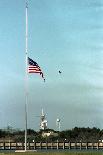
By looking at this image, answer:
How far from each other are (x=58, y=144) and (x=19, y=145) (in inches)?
591

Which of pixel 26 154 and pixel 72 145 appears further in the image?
pixel 72 145

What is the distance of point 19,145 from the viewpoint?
179 m

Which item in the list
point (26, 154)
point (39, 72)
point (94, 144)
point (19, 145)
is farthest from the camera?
point (94, 144)

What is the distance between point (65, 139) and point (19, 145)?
80.3 ft

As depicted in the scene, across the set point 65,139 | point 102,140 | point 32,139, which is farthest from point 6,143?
point 102,140

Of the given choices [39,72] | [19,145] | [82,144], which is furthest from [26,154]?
[82,144]

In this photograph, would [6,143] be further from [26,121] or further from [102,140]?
[26,121]

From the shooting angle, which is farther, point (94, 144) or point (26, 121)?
point (94, 144)

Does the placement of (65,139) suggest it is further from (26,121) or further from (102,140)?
(26,121)

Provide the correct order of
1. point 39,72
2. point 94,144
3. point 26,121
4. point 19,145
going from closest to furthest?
point 39,72 → point 26,121 → point 19,145 → point 94,144

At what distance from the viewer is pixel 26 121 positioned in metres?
64.3

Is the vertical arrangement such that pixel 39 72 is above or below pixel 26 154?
above

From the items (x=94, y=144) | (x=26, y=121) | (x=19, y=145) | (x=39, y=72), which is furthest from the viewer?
(x=94, y=144)

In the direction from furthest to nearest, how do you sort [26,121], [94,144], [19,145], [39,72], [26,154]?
[94,144] → [19,145] → [26,121] → [39,72] → [26,154]
